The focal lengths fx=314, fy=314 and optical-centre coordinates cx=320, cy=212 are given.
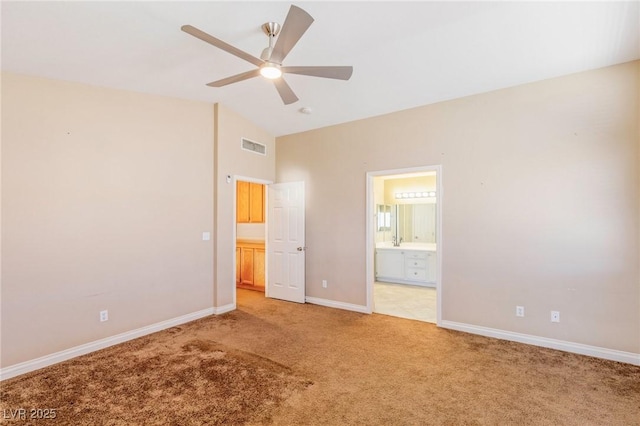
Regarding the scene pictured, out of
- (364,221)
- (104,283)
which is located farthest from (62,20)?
(364,221)

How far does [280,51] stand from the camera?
232 centimetres

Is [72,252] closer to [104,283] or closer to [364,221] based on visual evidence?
[104,283]

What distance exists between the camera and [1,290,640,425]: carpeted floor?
227 cm

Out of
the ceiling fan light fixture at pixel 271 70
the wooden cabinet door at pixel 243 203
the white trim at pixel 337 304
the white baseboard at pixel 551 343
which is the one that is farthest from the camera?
the wooden cabinet door at pixel 243 203

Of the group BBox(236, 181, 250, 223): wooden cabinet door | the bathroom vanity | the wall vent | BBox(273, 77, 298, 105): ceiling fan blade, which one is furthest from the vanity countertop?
BBox(273, 77, 298, 105): ceiling fan blade

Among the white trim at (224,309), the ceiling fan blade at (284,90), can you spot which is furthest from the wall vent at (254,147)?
the white trim at (224,309)

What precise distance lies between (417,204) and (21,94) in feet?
21.6

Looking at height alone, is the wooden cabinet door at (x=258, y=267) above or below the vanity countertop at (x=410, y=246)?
below

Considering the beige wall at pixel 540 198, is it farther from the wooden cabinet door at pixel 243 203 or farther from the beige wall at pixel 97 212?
the wooden cabinet door at pixel 243 203

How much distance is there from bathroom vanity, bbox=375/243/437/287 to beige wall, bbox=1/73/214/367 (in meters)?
3.77

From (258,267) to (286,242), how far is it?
1.19 meters

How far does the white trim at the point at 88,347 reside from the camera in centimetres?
288

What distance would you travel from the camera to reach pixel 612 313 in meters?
3.16

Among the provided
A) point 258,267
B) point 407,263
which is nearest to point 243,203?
point 258,267
